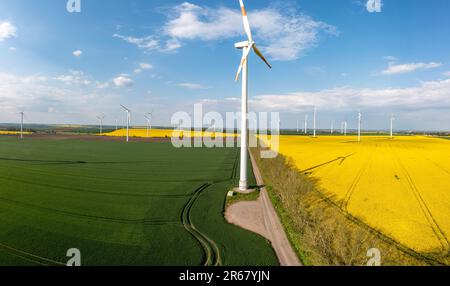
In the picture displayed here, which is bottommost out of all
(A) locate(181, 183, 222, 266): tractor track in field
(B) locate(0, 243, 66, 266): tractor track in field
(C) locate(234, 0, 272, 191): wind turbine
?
(A) locate(181, 183, 222, 266): tractor track in field

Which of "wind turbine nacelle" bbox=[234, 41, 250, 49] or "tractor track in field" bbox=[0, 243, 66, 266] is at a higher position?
"wind turbine nacelle" bbox=[234, 41, 250, 49]

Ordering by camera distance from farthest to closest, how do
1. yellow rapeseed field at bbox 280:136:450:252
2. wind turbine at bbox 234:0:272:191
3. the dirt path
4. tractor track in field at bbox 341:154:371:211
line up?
wind turbine at bbox 234:0:272:191 < tractor track in field at bbox 341:154:371:211 < yellow rapeseed field at bbox 280:136:450:252 < the dirt path

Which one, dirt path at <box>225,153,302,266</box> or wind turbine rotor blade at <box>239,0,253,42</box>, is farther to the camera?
wind turbine rotor blade at <box>239,0,253,42</box>

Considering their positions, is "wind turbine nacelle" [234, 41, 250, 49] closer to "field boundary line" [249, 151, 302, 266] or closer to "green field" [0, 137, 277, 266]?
"green field" [0, 137, 277, 266]

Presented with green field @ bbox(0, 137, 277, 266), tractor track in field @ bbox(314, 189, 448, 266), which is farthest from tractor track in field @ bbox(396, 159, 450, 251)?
green field @ bbox(0, 137, 277, 266)

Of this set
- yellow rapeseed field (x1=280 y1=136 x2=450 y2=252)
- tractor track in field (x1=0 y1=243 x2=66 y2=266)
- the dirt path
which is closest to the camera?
tractor track in field (x1=0 y1=243 x2=66 y2=266)
